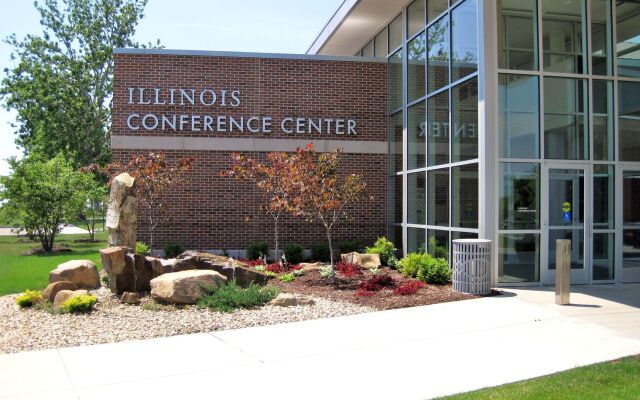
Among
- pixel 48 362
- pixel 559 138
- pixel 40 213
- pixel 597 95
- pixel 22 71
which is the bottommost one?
pixel 48 362

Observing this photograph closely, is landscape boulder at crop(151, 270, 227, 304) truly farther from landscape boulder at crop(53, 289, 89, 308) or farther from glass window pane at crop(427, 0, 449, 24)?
glass window pane at crop(427, 0, 449, 24)

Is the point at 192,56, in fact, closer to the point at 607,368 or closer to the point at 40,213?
the point at 40,213

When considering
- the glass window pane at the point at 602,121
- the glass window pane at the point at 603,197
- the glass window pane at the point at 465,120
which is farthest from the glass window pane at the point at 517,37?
the glass window pane at the point at 603,197

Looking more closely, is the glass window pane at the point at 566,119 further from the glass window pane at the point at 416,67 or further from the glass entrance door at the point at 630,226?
the glass window pane at the point at 416,67

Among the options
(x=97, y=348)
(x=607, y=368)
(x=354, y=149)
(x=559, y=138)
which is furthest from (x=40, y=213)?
(x=607, y=368)

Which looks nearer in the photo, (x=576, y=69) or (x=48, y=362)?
(x=48, y=362)

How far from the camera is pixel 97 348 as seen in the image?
7.20 m

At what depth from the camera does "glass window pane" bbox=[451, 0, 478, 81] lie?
469 inches

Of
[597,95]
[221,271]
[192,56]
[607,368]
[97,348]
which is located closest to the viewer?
[607,368]

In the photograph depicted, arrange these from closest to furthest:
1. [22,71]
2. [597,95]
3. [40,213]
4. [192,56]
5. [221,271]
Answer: [221,271] → [597,95] → [192,56] → [40,213] → [22,71]

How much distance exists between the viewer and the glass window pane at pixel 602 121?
11859 mm

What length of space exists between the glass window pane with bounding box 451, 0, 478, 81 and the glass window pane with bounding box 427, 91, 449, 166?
0.74 m

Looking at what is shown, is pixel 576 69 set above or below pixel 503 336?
above

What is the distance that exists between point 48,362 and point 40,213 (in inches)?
595
